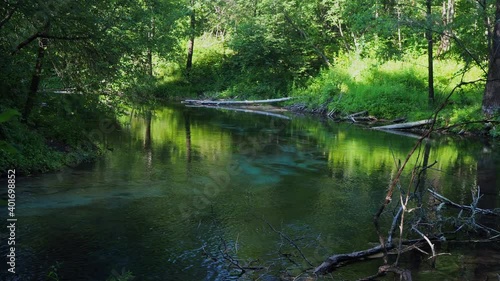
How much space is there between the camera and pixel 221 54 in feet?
135

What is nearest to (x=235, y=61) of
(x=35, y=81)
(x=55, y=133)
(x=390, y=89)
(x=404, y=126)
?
(x=390, y=89)

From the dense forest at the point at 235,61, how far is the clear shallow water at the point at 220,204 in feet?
4.40

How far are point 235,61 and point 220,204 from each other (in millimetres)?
28110

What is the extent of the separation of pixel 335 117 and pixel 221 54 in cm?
1794

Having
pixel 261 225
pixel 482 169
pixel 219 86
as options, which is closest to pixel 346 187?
pixel 261 225

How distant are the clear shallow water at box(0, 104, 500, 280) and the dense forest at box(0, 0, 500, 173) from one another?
4.40 feet

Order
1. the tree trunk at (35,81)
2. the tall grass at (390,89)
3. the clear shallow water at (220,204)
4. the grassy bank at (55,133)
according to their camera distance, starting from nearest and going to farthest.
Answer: the clear shallow water at (220,204), the tree trunk at (35,81), the grassy bank at (55,133), the tall grass at (390,89)

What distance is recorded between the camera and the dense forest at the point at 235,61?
395 inches

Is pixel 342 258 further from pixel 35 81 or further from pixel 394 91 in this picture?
pixel 394 91

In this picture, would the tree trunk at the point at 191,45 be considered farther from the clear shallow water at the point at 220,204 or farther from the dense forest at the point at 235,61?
the clear shallow water at the point at 220,204

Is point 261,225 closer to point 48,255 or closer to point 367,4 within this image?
point 48,255

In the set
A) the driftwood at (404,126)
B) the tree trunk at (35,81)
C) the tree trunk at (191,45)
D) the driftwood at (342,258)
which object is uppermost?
the tree trunk at (191,45)

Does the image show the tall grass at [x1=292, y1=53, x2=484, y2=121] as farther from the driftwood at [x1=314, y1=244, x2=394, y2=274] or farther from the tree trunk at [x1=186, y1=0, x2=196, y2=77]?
the driftwood at [x1=314, y1=244, x2=394, y2=274]

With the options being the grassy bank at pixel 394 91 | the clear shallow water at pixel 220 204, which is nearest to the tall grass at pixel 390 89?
the grassy bank at pixel 394 91
